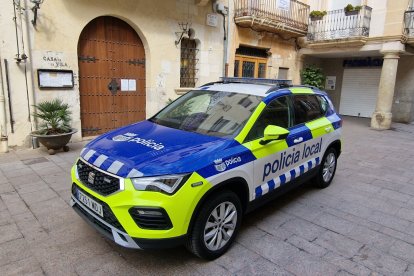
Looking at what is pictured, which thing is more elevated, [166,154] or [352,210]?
[166,154]

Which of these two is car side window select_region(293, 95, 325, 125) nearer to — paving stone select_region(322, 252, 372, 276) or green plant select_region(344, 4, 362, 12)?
paving stone select_region(322, 252, 372, 276)

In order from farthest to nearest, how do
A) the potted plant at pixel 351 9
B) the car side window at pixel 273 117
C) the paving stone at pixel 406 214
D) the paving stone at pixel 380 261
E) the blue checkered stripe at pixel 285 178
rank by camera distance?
1. the potted plant at pixel 351 9
2. the paving stone at pixel 406 214
3. the blue checkered stripe at pixel 285 178
4. the car side window at pixel 273 117
5. the paving stone at pixel 380 261

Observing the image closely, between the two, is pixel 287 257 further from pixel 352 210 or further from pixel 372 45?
pixel 372 45

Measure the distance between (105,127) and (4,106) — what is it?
7.24 feet

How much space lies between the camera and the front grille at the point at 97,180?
99.0 inches

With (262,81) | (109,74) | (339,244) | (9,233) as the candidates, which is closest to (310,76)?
(109,74)

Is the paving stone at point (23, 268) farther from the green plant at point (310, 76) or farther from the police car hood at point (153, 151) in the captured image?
the green plant at point (310, 76)

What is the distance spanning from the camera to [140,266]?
2.70m

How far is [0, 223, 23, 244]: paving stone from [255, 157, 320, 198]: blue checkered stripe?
250 cm

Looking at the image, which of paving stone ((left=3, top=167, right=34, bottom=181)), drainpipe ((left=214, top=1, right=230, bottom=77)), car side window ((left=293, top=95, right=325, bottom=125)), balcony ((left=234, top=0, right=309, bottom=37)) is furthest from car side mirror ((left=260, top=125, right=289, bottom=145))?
balcony ((left=234, top=0, right=309, bottom=37))

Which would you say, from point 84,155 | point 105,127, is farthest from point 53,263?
point 105,127

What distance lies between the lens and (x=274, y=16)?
10.7 m

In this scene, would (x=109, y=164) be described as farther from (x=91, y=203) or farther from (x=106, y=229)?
(x=106, y=229)

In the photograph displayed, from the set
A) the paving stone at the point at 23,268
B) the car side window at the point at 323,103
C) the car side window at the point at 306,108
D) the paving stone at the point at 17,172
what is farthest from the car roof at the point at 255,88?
the paving stone at the point at 17,172
